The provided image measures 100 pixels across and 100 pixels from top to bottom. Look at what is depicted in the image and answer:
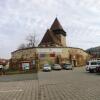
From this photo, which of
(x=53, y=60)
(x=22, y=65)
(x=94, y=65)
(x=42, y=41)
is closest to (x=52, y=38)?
(x=42, y=41)

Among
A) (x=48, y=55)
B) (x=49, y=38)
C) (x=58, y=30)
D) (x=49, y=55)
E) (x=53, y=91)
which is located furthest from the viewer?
(x=58, y=30)

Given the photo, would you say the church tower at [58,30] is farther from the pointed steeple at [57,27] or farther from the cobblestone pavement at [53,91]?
the cobblestone pavement at [53,91]

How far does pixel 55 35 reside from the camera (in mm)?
107625

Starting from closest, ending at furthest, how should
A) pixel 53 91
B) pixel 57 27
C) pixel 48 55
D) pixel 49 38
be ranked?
1. pixel 53 91
2. pixel 48 55
3. pixel 49 38
4. pixel 57 27

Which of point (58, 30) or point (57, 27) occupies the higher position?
point (57, 27)

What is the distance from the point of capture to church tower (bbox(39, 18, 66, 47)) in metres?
101

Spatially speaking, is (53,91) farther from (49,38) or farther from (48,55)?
(49,38)

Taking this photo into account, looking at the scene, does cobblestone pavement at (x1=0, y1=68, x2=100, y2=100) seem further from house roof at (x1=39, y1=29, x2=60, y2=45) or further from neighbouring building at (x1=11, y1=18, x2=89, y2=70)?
house roof at (x1=39, y1=29, x2=60, y2=45)

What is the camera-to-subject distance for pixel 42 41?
Answer: 339 ft

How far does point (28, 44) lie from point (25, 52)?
569 inches

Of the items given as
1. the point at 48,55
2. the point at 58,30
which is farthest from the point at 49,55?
the point at 58,30

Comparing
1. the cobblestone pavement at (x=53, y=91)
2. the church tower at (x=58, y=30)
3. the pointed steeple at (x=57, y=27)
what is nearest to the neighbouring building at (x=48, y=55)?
the church tower at (x=58, y=30)

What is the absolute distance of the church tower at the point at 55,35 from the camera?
101438 mm

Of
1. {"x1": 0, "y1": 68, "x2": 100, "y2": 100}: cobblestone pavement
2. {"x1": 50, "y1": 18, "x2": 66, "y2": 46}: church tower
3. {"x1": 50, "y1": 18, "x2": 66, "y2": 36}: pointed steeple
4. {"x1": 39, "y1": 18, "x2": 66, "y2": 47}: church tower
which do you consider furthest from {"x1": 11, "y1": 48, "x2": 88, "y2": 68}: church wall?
{"x1": 0, "y1": 68, "x2": 100, "y2": 100}: cobblestone pavement
